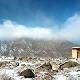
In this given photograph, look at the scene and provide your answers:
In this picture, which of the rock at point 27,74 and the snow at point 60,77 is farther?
the rock at point 27,74

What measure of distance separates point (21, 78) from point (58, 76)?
12.8 feet

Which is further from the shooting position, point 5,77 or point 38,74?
point 38,74

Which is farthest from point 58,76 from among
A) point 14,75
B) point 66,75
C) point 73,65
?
point 73,65

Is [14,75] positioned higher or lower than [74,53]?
lower

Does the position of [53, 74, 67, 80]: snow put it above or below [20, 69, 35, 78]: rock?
below

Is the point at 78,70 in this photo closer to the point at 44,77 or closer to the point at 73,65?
the point at 73,65

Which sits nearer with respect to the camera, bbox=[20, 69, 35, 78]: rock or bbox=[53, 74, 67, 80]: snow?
bbox=[53, 74, 67, 80]: snow

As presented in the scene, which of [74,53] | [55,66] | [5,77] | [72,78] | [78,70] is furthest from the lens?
[74,53]

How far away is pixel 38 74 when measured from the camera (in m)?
21.6

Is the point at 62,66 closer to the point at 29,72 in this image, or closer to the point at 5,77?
the point at 29,72

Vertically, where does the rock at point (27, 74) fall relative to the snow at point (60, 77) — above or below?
above

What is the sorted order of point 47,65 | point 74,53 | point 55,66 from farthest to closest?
point 74,53 → point 55,66 → point 47,65

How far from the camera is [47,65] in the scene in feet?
86.4

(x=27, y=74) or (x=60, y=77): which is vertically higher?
(x=27, y=74)
